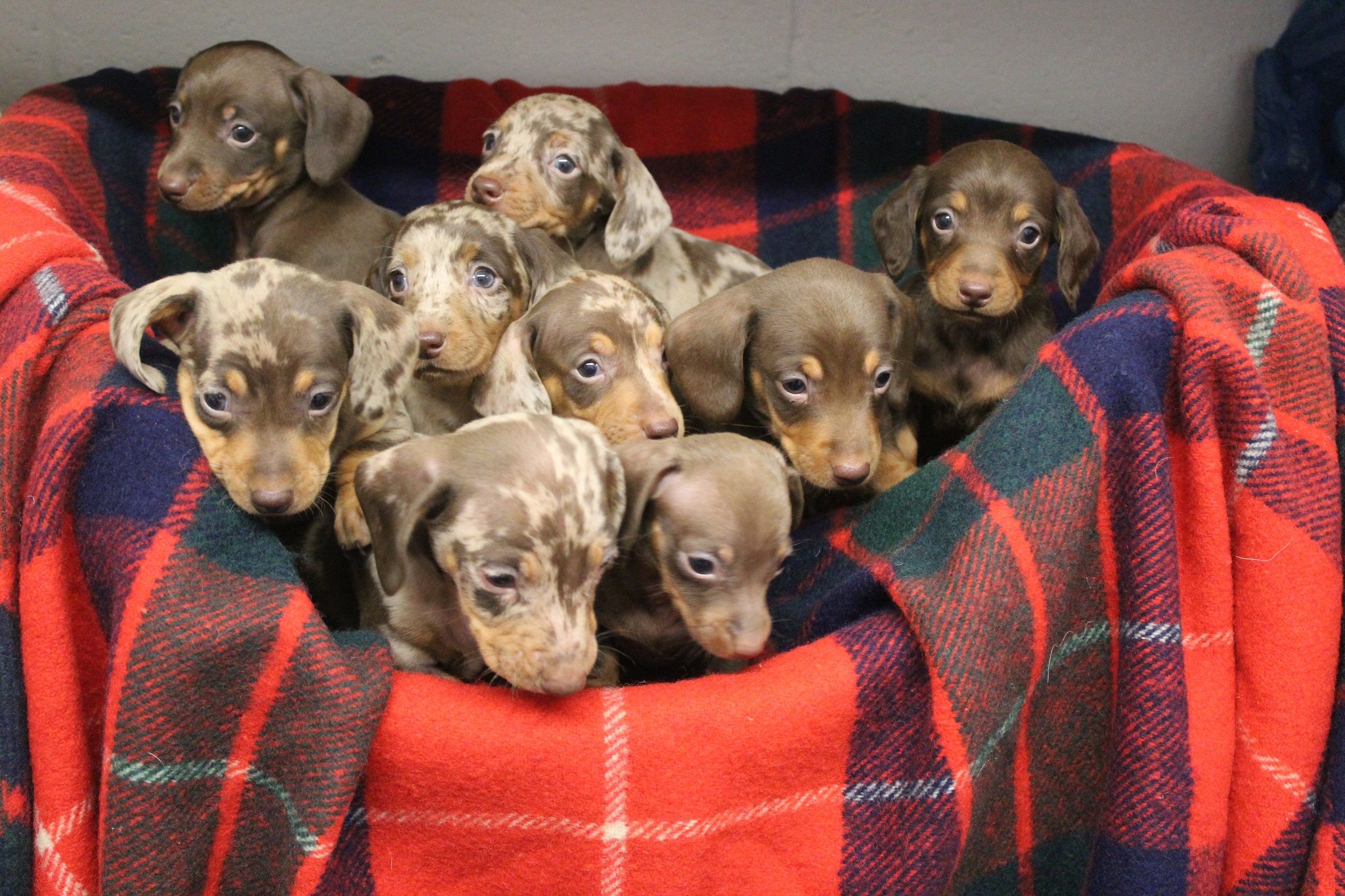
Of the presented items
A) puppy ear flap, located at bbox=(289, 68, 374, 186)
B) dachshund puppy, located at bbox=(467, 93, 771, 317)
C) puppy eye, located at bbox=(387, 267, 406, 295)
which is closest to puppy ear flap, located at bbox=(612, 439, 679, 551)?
puppy eye, located at bbox=(387, 267, 406, 295)

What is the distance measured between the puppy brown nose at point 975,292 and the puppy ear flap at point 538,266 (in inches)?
43.8

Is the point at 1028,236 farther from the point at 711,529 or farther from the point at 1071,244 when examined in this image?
the point at 711,529

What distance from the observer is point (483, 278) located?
10.7 ft

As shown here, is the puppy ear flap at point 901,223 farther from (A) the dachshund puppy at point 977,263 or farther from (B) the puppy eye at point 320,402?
(B) the puppy eye at point 320,402

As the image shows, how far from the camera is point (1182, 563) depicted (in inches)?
100

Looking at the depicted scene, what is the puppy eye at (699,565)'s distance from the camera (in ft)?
7.94

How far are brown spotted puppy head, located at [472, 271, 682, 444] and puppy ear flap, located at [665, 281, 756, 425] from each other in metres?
0.06

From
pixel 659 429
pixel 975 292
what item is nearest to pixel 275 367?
pixel 659 429

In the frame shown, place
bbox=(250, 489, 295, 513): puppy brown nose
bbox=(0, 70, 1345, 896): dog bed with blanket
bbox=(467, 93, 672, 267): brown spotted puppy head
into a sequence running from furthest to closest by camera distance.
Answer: bbox=(467, 93, 672, 267): brown spotted puppy head
bbox=(250, 489, 295, 513): puppy brown nose
bbox=(0, 70, 1345, 896): dog bed with blanket

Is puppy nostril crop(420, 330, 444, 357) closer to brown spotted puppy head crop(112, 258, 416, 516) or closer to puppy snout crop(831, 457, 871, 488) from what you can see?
brown spotted puppy head crop(112, 258, 416, 516)

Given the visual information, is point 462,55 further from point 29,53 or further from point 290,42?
point 29,53

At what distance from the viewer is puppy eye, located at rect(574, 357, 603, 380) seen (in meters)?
2.99

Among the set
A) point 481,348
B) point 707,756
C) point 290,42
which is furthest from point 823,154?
point 707,756

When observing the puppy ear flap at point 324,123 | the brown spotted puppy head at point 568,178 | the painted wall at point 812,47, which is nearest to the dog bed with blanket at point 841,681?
the puppy ear flap at point 324,123
